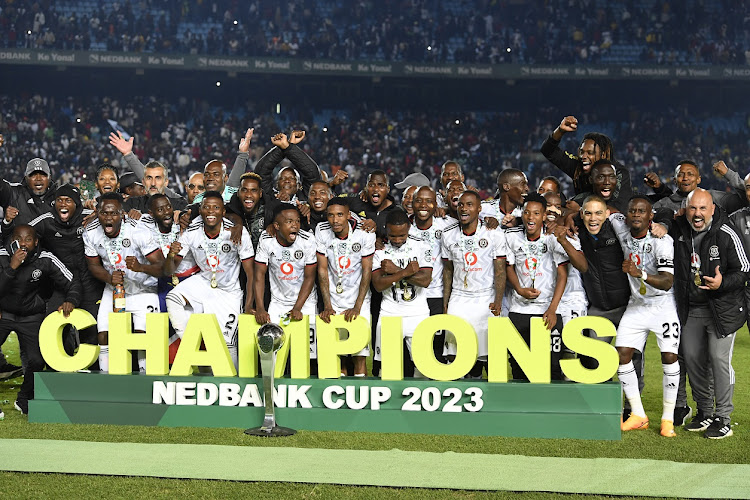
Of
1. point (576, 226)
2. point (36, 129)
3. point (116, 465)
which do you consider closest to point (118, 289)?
point (116, 465)

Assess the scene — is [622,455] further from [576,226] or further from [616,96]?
[616,96]

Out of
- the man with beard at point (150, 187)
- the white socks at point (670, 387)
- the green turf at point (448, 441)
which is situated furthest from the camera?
the man with beard at point (150, 187)

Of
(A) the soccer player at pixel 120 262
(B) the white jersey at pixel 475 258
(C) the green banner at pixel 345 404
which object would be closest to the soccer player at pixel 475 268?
(B) the white jersey at pixel 475 258

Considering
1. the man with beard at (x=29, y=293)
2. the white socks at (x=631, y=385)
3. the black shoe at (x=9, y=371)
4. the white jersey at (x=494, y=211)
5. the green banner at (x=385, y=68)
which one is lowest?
the black shoe at (x=9, y=371)

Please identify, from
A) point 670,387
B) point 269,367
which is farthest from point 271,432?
point 670,387

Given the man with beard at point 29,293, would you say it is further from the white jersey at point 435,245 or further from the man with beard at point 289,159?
the white jersey at point 435,245

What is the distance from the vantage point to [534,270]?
7395 mm

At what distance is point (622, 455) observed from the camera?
6320 millimetres

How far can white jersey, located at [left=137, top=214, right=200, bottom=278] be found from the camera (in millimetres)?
7923

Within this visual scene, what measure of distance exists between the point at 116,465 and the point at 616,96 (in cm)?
2861

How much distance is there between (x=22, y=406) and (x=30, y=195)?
2.19 meters

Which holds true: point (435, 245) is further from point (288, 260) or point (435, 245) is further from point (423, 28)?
point (423, 28)

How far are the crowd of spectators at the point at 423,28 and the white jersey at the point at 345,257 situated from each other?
2425 centimetres

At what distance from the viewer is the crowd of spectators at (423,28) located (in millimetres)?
30938
